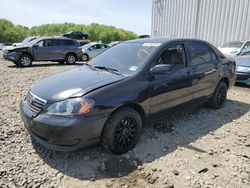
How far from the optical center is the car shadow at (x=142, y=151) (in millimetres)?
2990

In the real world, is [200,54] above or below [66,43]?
above

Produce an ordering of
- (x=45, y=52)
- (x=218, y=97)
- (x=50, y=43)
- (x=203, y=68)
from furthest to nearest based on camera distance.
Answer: (x=50, y=43) < (x=45, y=52) < (x=218, y=97) < (x=203, y=68)

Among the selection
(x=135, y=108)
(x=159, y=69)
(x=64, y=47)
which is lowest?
(x=64, y=47)

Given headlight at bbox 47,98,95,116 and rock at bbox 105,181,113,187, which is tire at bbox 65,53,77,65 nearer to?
headlight at bbox 47,98,95,116

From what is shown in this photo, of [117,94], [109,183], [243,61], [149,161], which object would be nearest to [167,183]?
[149,161]

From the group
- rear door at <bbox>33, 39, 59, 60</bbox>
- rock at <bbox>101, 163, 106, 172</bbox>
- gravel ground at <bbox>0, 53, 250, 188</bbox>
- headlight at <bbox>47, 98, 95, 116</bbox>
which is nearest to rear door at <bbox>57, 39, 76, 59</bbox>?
rear door at <bbox>33, 39, 59, 60</bbox>

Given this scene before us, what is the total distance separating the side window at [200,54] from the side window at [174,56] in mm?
250

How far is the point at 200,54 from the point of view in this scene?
469 centimetres

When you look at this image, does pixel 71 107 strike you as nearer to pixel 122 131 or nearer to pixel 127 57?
pixel 122 131

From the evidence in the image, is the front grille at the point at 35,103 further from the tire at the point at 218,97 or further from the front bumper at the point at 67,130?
the tire at the point at 218,97

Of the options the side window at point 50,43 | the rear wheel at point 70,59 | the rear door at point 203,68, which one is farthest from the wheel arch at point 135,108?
the rear wheel at point 70,59

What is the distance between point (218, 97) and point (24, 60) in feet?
35.4

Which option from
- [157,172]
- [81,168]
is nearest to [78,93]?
[81,168]

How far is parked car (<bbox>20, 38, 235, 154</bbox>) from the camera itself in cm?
289
